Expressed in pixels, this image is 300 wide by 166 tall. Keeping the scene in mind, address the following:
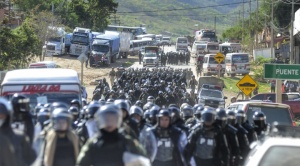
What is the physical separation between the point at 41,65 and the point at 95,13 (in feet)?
174

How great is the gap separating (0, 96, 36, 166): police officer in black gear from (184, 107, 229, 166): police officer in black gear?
3.33 m

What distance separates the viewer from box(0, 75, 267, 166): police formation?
829cm

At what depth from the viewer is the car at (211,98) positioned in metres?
37.8

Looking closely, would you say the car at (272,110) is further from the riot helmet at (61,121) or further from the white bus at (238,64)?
the white bus at (238,64)

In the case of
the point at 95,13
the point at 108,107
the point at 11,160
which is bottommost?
the point at 11,160

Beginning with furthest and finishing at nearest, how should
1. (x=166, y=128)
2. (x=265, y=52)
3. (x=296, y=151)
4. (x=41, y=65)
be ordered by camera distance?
(x=265, y=52)
(x=41, y=65)
(x=166, y=128)
(x=296, y=151)

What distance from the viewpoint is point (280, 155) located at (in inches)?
307

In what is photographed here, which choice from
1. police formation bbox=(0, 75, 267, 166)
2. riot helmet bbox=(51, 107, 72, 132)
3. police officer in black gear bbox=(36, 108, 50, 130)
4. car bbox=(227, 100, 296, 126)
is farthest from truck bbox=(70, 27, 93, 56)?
riot helmet bbox=(51, 107, 72, 132)

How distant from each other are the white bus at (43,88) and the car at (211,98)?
19.6m

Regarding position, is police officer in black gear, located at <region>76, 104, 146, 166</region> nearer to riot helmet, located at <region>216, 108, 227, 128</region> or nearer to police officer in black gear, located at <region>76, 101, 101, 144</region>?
police officer in black gear, located at <region>76, 101, 101, 144</region>

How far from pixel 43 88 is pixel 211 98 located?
21175 mm

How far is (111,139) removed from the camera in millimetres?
8250

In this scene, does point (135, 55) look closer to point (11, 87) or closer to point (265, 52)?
point (265, 52)

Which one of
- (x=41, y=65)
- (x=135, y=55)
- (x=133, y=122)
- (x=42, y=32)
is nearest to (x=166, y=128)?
(x=133, y=122)
